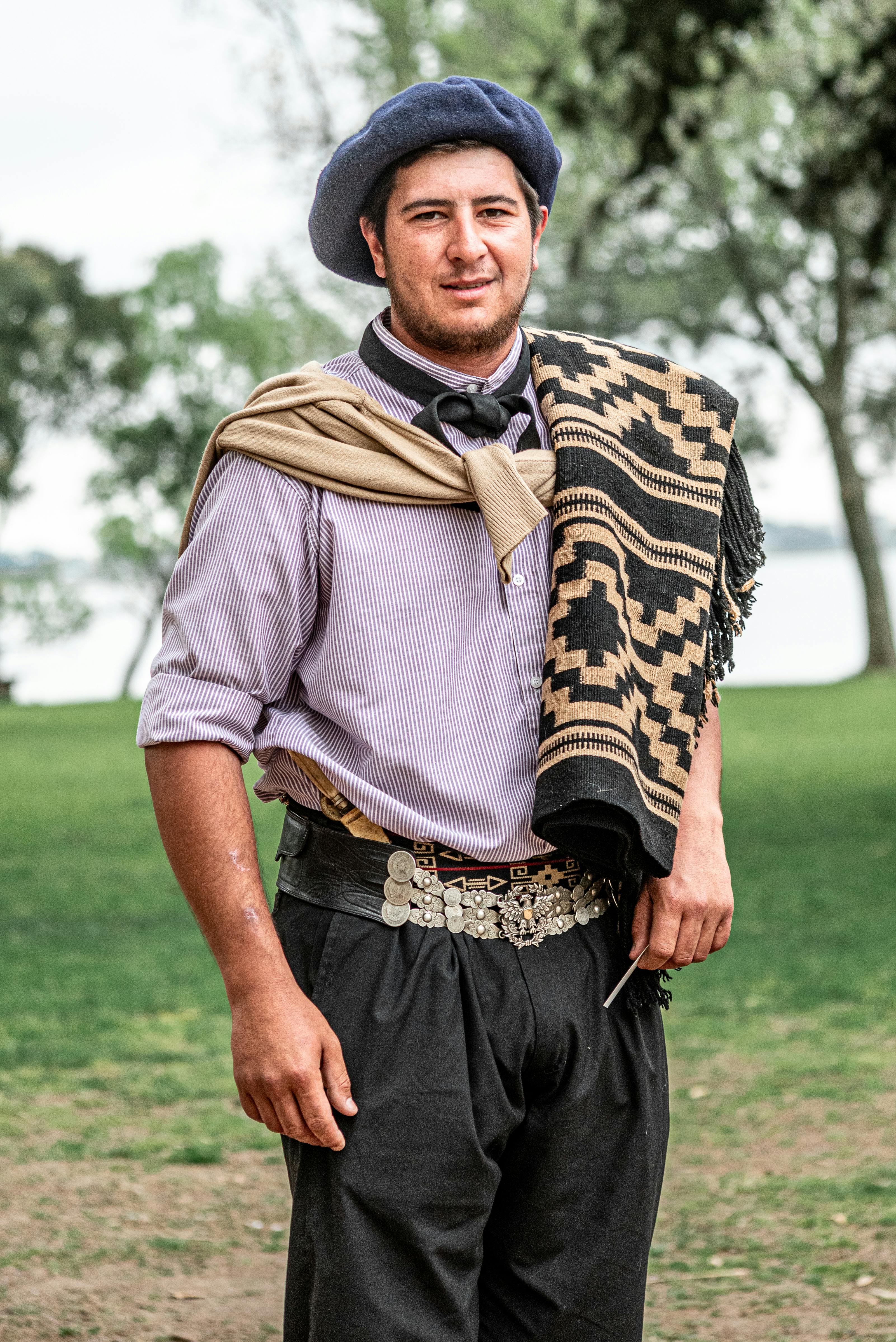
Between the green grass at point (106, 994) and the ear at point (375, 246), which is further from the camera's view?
the green grass at point (106, 994)

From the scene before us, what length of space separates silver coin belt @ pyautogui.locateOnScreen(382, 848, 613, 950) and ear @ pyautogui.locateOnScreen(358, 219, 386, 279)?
3.14 ft

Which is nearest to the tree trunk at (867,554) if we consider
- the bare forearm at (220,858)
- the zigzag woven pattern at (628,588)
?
the zigzag woven pattern at (628,588)

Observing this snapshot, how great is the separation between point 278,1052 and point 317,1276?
35 centimetres

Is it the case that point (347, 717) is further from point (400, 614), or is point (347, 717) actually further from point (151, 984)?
point (151, 984)

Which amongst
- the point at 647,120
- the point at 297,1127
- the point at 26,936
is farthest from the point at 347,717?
the point at 647,120

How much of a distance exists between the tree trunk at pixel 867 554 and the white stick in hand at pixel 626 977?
24605mm

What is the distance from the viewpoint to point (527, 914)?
2.32 meters

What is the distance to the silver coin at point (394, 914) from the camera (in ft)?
7.43

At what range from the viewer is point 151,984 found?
24.8 feet

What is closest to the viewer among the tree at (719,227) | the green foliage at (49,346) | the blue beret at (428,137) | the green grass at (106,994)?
the blue beret at (428,137)

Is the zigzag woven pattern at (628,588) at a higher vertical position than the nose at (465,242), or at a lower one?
lower

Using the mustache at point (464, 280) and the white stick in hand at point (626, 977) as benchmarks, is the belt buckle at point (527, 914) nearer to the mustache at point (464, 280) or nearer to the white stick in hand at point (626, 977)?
the white stick in hand at point (626, 977)

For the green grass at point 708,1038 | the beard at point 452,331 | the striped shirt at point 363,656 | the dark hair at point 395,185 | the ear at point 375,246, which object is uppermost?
the dark hair at point 395,185

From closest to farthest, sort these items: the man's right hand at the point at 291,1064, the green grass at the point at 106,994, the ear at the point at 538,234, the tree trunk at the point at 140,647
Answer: the man's right hand at the point at 291,1064 → the ear at the point at 538,234 → the green grass at the point at 106,994 → the tree trunk at the point at 140,647
